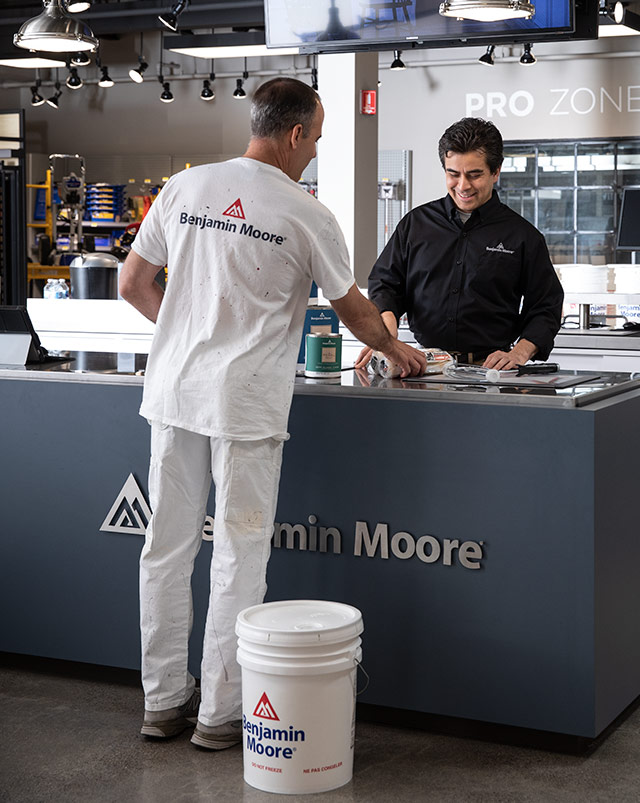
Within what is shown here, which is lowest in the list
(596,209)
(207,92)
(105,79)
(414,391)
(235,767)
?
(235,767)

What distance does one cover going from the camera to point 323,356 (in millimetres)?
3256

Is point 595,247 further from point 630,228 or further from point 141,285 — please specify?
point 141,285

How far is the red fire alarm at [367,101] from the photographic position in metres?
7.19

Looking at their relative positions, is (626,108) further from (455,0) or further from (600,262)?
(455,0)

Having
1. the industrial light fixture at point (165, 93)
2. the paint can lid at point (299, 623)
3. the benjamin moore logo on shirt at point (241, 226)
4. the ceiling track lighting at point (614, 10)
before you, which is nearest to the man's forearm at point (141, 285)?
the benjamin moore logo on shirt at point (241, 226)

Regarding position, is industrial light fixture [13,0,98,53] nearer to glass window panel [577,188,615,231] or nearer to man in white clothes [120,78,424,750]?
man in white clothes [120,78,424,750]

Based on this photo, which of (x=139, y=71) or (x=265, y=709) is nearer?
(x=265, y=709)

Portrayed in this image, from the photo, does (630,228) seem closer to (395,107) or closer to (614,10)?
(614,10)

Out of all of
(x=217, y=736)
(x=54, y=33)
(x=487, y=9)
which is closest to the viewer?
(x=217, y=736)

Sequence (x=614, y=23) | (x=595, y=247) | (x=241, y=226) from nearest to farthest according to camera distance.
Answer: (x=241, y=226) < (x=614, y=23) < (x=595, y=247)

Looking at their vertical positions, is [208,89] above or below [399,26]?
above

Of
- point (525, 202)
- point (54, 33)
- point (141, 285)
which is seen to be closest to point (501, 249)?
point (141, 285)

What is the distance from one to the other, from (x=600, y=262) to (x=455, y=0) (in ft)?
26.7

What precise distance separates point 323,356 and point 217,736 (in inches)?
42.5
